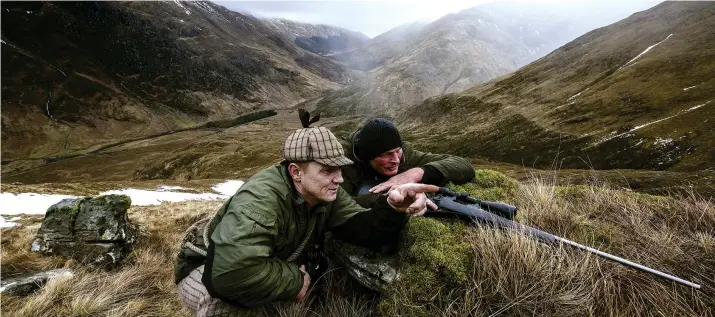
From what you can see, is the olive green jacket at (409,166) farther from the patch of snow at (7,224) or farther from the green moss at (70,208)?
the patch of snow at (7,224)

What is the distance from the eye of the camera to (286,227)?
3.71 m

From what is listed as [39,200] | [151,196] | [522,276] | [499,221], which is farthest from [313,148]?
[151,196]

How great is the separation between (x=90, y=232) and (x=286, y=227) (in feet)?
21.6

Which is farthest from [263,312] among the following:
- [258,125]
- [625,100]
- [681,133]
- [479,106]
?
[258,125]

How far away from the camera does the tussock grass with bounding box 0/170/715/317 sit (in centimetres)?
284

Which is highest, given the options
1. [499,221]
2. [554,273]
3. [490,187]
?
[499,221]

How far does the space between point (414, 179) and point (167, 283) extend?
406 cm

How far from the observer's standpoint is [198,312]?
147 inches

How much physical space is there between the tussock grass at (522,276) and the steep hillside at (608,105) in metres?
29.4

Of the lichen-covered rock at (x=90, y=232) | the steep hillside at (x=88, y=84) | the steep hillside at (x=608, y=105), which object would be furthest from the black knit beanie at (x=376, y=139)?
the steep hillside at (x=88, y=84)

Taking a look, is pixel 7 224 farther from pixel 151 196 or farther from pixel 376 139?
pixel 151 196

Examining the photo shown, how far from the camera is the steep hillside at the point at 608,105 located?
1948 inches

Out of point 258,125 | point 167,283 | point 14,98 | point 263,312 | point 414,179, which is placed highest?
point 14,98

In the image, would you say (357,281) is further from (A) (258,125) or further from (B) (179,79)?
(B) (179,79)
